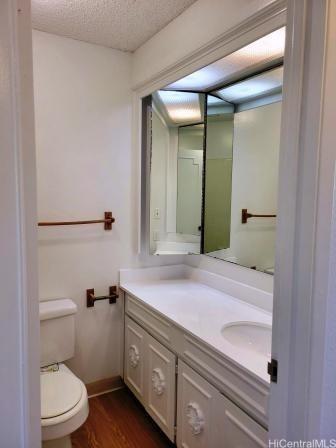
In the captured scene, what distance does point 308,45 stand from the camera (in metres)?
0.86

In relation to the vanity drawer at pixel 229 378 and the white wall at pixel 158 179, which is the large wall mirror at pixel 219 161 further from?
the vanity drawer at pixel 229 378

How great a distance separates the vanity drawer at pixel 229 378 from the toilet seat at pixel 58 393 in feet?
1.95

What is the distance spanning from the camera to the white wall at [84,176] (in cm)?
205

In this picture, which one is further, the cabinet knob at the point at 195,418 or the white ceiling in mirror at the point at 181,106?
the white ceiling in mirror at the point at 181,106

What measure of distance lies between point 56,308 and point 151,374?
0.69m

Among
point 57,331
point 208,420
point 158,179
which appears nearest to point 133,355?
point 57,331

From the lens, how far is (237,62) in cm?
179

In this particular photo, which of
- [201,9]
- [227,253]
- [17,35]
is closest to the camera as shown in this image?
[17,35]

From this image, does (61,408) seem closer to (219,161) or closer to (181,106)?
(219,161)

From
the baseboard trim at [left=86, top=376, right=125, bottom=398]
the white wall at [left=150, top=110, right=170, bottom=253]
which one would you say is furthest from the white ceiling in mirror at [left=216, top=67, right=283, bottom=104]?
the baseboard trim at [left=86, top=376, right=125, bottom=398]

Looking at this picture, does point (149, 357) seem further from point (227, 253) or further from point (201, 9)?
point (201, 9)

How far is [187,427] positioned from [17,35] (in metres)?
1.73

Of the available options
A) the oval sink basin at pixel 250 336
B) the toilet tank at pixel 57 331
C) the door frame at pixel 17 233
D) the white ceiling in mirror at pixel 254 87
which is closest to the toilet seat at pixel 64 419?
the toilet tank at pixel 57 331

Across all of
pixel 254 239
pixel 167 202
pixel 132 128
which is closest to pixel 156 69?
pixel 132 128
